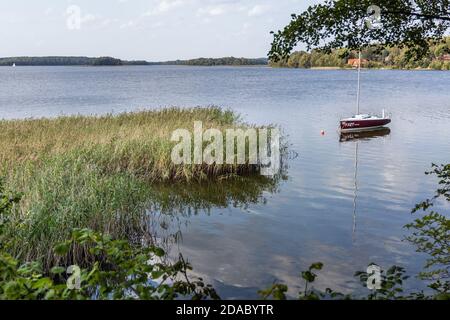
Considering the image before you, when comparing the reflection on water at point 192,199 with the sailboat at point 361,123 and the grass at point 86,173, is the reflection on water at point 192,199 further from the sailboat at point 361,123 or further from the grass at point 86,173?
the sailboat at point 361,123

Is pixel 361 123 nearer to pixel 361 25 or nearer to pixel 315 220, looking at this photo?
pixel 315 220

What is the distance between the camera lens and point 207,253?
1165cm

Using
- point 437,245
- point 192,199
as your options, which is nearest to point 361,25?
point 437,245

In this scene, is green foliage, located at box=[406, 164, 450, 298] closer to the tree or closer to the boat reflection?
the tree

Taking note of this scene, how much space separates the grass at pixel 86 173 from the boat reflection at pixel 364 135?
27.9ft

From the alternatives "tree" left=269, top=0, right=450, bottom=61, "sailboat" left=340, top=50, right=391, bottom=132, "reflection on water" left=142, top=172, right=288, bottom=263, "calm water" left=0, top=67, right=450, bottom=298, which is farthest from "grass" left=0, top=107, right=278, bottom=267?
"sailboat" left=340, top=50, right=391, bottom=132

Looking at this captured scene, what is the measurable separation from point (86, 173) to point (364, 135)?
24.2m

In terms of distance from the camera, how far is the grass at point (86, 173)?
32.5 feet

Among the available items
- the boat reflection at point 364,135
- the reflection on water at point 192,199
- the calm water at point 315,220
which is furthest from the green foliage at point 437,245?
the boat reflection at point 364,135

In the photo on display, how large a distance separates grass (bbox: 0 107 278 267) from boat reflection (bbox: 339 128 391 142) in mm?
8515

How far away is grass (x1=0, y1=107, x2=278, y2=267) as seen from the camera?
991 cm

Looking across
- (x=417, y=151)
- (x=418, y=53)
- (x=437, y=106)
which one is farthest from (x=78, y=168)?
(x=437, y=106)

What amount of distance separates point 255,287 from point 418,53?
5792 millimetres

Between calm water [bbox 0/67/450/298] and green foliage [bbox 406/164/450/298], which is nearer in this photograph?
green foliage [bbox 406/164/450/298]
